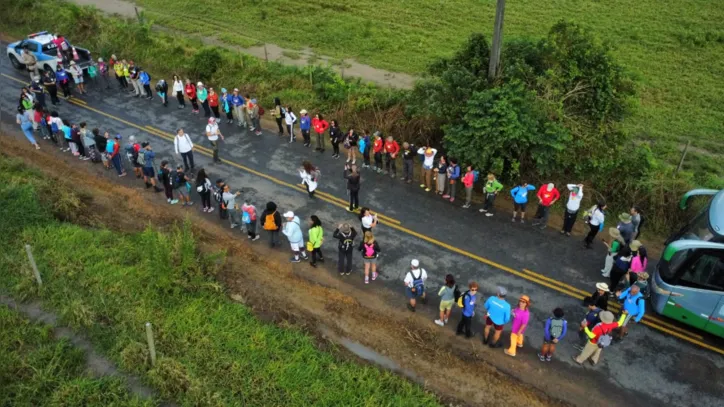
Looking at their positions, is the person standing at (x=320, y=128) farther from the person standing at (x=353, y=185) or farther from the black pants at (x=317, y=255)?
the black pants at (x=317, y=255)

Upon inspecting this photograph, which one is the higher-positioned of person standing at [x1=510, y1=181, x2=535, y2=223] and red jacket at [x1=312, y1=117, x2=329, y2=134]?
red jacket at [x1=312, y1=117, x2=329, y2=134]

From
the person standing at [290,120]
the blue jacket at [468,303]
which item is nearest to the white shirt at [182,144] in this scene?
the person standing at [290,120]

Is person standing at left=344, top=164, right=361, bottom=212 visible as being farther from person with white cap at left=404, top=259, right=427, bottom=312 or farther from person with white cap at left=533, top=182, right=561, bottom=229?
person with white cap at left=533, top=182, right=561, bottom=229

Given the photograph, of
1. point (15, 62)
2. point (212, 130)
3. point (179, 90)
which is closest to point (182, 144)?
point (212, 130)

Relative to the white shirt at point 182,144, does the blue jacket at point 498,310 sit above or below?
below

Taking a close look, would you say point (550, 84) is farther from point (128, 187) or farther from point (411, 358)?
point (128, 187)

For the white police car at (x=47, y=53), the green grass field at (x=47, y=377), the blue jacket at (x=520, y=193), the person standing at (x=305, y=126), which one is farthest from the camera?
the white police car at (x=47, y=53)

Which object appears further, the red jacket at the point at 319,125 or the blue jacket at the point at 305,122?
the blue jacket at the point at 305,122

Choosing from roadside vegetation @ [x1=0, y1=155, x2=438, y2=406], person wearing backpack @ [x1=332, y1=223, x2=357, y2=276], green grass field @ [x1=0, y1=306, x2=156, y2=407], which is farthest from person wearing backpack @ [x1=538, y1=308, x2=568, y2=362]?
green grass field @ [x1=0, y1=306, x2=156, y2=407]
